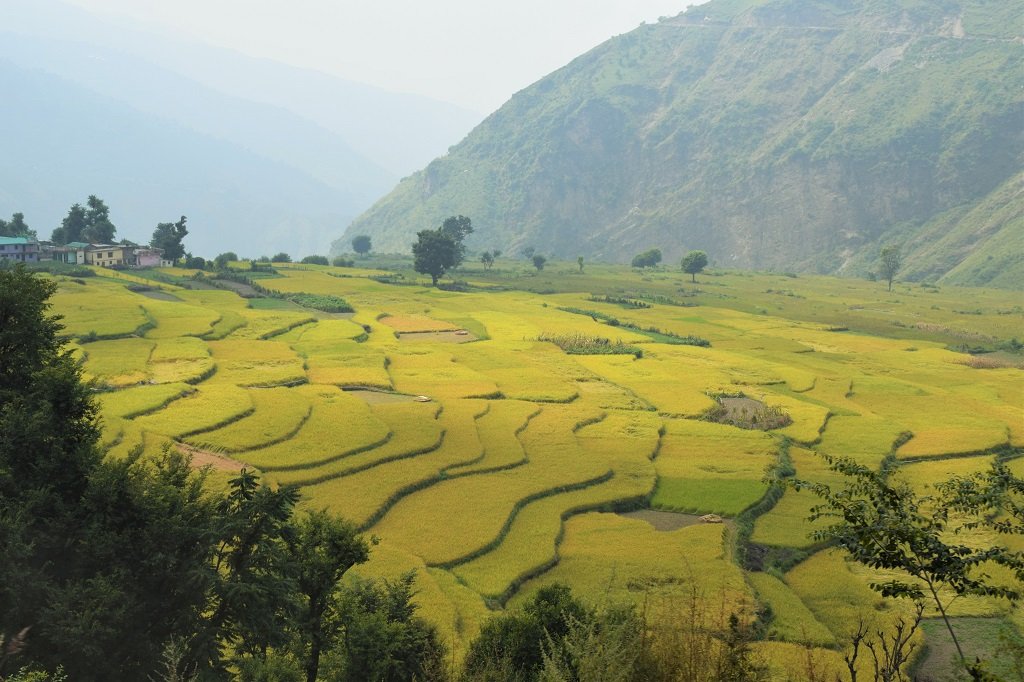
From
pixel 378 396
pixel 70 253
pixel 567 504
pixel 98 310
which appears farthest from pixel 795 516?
pixel 70 253

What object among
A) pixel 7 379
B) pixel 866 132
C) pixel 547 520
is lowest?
pixel 547 520

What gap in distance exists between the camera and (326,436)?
35219mm

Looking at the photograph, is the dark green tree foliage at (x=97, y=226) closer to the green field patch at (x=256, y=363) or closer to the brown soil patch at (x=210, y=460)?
the green field patch at (x=256, y=363)

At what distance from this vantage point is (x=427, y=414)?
40344 mm

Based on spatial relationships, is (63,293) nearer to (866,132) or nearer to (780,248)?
(780,248)

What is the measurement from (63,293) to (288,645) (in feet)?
200

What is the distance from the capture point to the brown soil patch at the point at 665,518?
29.0m

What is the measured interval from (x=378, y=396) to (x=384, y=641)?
93.3 ft

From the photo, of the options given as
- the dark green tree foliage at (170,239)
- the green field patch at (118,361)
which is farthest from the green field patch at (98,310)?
the dark green tree foliage at (170,239)

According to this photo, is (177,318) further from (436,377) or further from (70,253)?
(70,253)

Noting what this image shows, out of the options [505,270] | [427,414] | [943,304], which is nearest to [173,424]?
[427,414]

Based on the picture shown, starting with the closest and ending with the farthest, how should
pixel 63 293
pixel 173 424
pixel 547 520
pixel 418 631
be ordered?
pixel 418 631 < pixel 547 520 < pixel 173 424 < pixel 63 293

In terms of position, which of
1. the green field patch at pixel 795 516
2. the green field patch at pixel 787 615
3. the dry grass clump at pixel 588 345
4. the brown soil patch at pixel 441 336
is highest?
the dry grass clump at pixel 588 345

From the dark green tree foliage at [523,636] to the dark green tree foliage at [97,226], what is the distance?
10738cm
